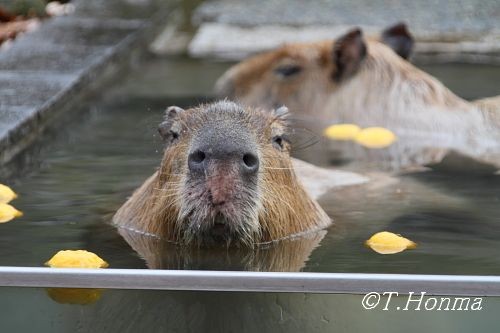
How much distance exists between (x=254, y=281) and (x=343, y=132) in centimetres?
327

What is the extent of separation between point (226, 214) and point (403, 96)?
2.94 m

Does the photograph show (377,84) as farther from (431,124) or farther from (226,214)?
(226,214)

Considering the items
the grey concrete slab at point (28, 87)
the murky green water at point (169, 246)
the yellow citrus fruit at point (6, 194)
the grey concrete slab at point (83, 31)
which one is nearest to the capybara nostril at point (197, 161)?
the murky green water at point (169, 246)

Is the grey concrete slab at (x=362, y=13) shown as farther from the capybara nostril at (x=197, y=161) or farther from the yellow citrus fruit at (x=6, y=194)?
the capybara nostril at (x=197, y=161)

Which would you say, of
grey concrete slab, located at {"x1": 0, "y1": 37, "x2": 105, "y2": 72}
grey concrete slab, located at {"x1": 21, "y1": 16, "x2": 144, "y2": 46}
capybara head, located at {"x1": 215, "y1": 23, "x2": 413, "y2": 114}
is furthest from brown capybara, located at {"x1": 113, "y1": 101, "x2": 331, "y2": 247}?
grey concrete slab, located at {"x1": 21, "y1": 16, "x2": 144, "y2": 46}

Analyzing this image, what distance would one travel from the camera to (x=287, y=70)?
6.92m

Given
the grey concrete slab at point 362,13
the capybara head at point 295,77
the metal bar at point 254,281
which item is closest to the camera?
the metal bar at point 254,281

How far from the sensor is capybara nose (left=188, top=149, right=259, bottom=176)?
3771 millimetres

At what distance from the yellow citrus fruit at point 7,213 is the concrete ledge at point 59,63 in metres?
0.72

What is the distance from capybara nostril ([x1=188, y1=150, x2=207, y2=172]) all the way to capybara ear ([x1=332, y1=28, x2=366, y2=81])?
111 inches

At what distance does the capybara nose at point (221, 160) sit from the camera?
148 inches

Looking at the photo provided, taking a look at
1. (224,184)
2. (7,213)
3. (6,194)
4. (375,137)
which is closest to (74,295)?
(224,184)

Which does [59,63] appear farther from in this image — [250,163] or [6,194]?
[250,163]

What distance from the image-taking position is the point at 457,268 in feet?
13.1
